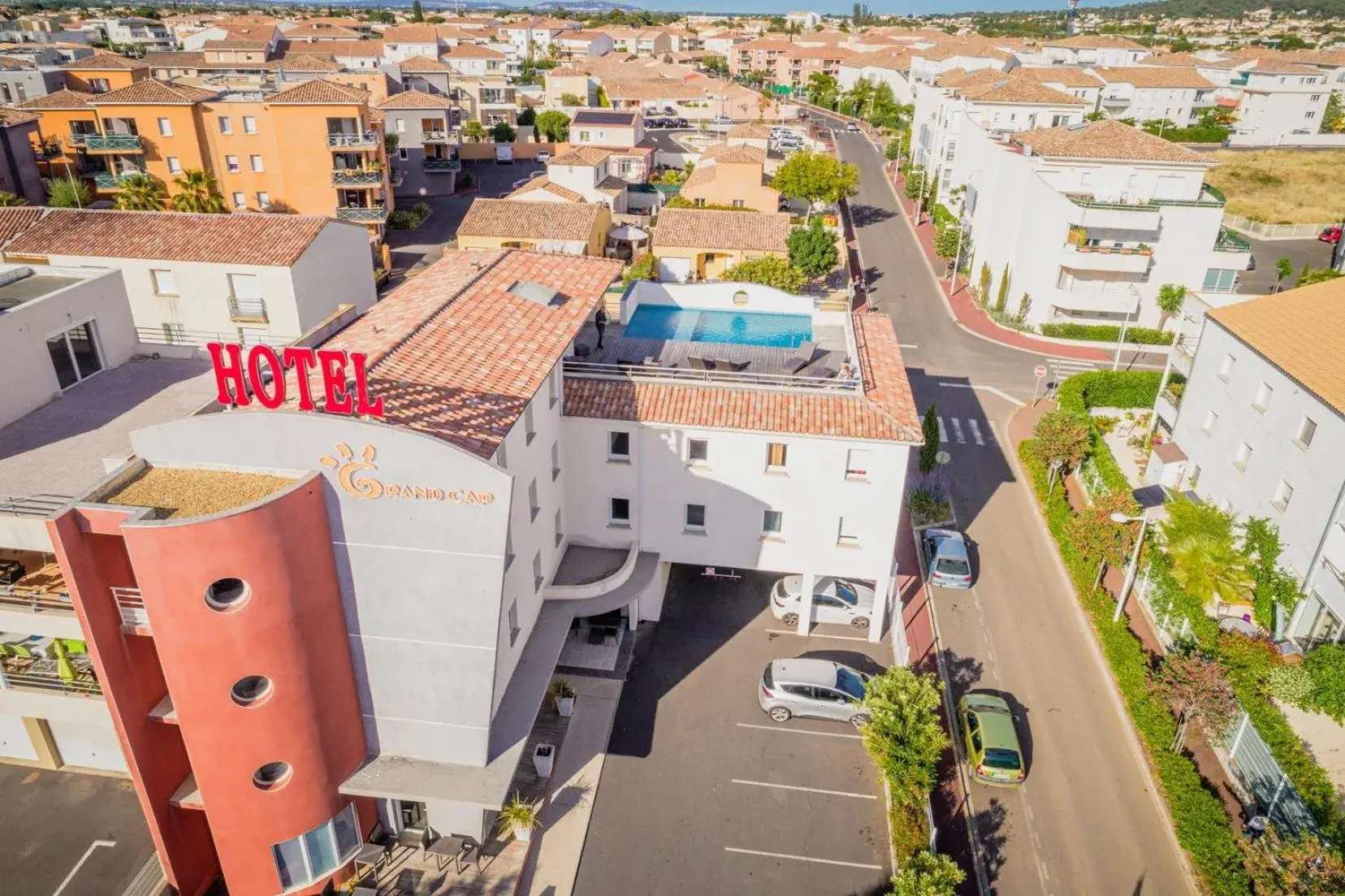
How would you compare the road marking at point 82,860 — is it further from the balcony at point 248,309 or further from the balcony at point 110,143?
the balcony at point 110,143

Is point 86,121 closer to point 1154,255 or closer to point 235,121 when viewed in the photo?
point 235,121

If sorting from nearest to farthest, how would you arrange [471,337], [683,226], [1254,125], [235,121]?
1. [471,337]
2. [683,226]
3. [235,121]
4. [1254,125]

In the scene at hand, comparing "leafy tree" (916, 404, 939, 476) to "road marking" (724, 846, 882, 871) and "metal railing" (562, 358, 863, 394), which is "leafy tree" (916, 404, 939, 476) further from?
"road marking" (724, 846, 882, 871)

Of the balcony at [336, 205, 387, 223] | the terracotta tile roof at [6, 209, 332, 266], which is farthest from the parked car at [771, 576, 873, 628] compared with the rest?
the balcony at [336, 205, 387, 223]

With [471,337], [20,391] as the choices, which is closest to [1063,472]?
[471,337]

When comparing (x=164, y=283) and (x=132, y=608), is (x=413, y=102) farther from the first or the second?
(x=132, y=608)

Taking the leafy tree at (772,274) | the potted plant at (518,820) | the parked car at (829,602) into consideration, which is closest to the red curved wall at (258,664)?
the potted plant at (518,820)

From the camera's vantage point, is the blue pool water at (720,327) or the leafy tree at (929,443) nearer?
the blue pool water at (720,327)
